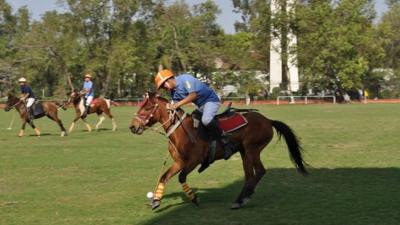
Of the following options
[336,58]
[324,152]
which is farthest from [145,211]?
[336,58]

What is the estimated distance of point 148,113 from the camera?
9406mm

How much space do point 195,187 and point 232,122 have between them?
6.91 feet

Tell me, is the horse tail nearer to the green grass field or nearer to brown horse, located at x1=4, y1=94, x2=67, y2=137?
the green grass field

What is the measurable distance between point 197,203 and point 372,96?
68.9m

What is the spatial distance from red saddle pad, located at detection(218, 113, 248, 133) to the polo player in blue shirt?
4.4 inches

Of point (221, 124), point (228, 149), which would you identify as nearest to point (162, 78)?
point (221, 124)

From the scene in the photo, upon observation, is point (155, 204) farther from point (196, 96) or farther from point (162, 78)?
point (162, 78)

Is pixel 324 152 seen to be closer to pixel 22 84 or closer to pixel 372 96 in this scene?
pixel 22 84

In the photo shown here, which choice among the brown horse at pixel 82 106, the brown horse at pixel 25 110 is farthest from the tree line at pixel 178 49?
the brown horse at pixel 25 110

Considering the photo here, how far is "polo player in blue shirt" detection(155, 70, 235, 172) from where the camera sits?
365 inches

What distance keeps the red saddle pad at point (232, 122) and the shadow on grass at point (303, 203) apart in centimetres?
121

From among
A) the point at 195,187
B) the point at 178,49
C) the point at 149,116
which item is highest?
the point at 178,49

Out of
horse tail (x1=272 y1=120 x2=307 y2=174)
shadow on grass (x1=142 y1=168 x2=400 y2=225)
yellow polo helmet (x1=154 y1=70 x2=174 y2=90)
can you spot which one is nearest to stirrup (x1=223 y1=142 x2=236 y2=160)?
shadow on grass (x1=142 y1=168 x2=400 y2=225)

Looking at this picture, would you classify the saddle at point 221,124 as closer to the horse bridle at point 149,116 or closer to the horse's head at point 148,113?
the horse bridle at point 149,116
